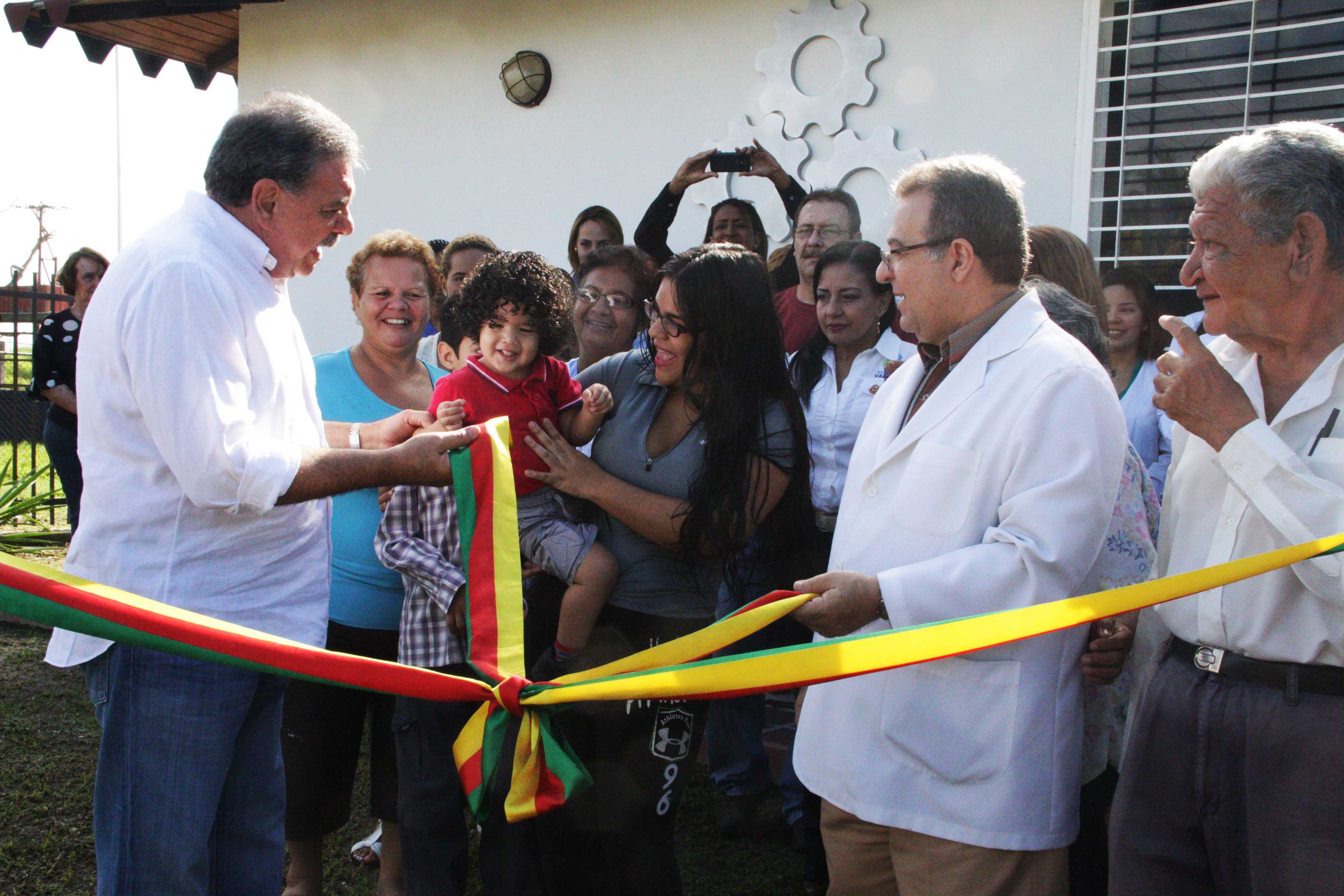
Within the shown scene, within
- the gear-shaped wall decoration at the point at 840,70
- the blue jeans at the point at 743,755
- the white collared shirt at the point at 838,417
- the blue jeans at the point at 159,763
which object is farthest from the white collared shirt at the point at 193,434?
the gear-shaped wall decoration at the point at 840,70

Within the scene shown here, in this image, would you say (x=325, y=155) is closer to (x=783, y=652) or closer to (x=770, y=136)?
(x=783, y=652)

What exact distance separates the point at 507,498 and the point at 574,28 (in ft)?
20.5

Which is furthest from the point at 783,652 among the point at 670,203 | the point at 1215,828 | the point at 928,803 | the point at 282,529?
the point at 670,203

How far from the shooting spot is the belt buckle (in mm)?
1927

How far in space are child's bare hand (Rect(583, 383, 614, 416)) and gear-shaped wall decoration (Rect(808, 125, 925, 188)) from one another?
3.83 m

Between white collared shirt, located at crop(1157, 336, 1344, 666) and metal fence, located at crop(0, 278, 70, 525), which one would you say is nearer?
white collared shirt, located at crop(1157, 336, 1344, 666)

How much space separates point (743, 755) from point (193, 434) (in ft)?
8.91

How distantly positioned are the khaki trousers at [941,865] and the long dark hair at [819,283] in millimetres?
1950

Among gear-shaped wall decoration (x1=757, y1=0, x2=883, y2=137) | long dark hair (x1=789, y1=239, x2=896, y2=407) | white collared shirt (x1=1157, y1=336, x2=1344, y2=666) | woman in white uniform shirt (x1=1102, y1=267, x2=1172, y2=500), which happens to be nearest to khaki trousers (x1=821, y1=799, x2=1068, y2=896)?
white collared shirt (x1=1157, y1=336, x2=1344, y2=666)

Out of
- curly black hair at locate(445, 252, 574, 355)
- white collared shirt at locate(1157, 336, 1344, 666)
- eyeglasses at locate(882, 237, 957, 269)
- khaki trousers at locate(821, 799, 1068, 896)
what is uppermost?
eyeglasses at locate(882, 237, 957, 269)

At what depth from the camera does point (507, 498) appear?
2.27 m

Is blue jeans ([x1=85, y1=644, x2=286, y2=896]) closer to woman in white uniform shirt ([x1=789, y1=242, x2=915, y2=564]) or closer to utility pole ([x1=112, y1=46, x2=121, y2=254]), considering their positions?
woman in white uniform shirt ([x1=789, y1=242, x2=915, y2=564])

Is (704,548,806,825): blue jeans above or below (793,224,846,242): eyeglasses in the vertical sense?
below

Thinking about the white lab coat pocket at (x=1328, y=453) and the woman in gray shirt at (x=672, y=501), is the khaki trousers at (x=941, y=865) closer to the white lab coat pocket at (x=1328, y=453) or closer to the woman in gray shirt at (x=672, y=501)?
the woman in gray shirt at (x=672, y=501)
